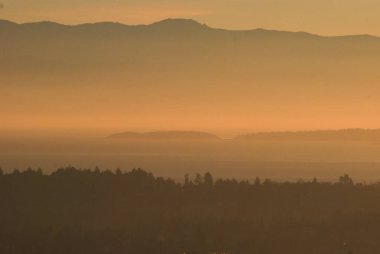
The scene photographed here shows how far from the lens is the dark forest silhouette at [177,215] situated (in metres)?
41.0

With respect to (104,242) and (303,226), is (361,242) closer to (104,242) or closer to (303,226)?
(303,226)

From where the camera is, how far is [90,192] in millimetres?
55688

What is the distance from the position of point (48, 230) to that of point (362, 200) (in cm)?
1570

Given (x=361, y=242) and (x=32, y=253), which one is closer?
(x=32, y=253)

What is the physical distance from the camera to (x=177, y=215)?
161 ft

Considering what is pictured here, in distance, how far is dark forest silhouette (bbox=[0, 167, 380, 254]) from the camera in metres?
41.0

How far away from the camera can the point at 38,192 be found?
54.8 metres

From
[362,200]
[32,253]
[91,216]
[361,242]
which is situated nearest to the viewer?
[32,253]

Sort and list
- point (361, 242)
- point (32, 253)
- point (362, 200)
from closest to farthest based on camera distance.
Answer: point (32, 253) < point (361, 242) < point (362, 200)

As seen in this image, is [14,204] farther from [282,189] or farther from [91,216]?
[282,189]

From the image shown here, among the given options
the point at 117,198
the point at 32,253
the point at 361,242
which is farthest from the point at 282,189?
the point at 32,253

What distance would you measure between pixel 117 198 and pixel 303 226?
10.9 m

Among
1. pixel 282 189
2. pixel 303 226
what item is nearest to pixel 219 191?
pixel 282 189

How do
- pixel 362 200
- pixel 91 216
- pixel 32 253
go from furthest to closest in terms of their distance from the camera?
pixel 362 200
pixel 91 216
pixel 32 253
